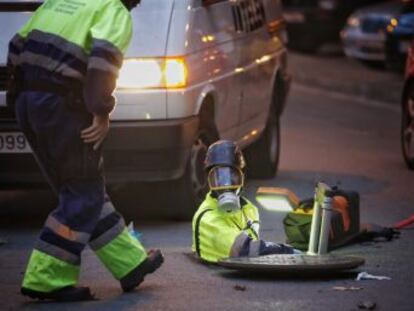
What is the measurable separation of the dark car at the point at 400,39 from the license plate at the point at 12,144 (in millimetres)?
11363

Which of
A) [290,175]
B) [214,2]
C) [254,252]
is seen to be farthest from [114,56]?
[290,175]

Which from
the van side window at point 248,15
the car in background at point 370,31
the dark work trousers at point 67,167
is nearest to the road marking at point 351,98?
the car in background at point 370,31

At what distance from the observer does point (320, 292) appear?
7656 millimetres

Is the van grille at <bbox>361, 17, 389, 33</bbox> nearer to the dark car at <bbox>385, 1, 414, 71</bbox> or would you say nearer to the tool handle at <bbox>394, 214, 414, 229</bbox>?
the dark car at <bbox>385, 1, 414, 71</bbox>

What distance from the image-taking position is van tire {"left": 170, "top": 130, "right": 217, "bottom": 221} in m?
9.88

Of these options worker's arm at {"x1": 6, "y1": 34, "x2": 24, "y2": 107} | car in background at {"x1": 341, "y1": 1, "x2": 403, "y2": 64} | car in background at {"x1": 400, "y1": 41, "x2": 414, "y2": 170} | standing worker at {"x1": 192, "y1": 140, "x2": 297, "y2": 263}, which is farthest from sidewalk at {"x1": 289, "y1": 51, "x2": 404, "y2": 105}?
worker's arm at {"x1": 6, "y1": 34, "x2": 24, "y2": 107}

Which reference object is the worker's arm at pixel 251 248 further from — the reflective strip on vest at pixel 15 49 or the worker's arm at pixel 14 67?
the reflective strip on vest at pixel 15 49

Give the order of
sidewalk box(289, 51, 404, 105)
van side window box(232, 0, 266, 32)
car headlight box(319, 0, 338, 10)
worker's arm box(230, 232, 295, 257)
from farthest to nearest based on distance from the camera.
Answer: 1. car headlight box(319, 0, 338, 10)
2. sidewalk box(289, 51, 404, 105)
3. van side window box(232, 0, 266, 32)
4. worker's arm box(230, 232, 295, 257)

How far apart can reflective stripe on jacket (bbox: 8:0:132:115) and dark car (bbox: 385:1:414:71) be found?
517 inches

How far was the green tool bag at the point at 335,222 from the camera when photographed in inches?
351

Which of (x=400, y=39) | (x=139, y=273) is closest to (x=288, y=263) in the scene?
(x=139, y=273)

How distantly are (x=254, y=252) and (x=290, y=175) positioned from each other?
452 cm

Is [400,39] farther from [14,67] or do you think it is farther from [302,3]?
[14,67]

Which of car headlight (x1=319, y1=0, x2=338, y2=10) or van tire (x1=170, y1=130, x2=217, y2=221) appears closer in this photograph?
van tire (x1=170, y1=130, x2=217, y2=221)
